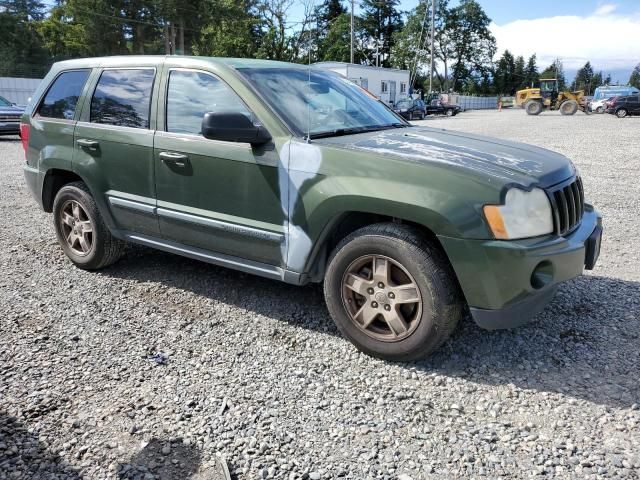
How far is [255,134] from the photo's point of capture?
344cm

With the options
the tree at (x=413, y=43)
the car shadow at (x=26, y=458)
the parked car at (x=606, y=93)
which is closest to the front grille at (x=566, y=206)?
the car shadow at (x=26, y=458)

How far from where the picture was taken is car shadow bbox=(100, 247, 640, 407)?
3150mm

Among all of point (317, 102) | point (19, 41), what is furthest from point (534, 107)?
point (19, 41)

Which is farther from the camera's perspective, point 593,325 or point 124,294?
point 124,294

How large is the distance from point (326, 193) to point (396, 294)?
73 centimetres

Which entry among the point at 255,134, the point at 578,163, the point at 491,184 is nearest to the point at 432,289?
the point at 491,184

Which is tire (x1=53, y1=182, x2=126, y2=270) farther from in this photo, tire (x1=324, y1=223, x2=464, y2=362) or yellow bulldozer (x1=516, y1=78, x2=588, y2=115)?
yellow bulldozer (x1=516, y1=78, x2=588, y2=115)

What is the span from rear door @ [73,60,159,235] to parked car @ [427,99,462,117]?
41.8 m

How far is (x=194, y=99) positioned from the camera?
12.9 ft

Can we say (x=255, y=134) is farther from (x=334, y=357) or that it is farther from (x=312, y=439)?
(x=312, y=439)

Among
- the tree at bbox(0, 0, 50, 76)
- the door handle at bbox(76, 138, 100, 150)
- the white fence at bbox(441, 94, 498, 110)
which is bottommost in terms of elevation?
the door handle at bbox(76, 138, 100, 150)

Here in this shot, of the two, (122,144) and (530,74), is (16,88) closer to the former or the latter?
(122,144)

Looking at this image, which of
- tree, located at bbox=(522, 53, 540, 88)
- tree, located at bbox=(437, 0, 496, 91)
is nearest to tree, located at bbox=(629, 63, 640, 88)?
tree, located at bbox=(522, 53, 540, 88)

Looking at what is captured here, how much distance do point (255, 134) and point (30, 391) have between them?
1975 millimetres
